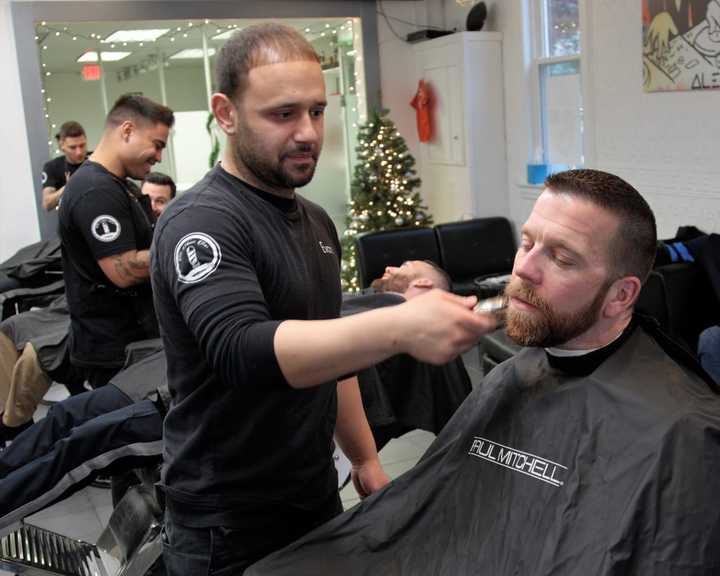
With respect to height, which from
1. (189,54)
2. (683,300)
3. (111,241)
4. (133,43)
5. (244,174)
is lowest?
Result: (683,300)

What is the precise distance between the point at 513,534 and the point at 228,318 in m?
0.75

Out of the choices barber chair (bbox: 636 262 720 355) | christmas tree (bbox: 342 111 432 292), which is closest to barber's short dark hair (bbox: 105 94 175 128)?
barber chair (bbox: 636 262 720 355)

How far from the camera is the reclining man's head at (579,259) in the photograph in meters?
1.55

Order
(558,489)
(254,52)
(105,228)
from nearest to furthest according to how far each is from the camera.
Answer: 1. (254,52)
2. (558,489)
3. (105,228)

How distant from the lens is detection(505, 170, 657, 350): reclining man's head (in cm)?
155

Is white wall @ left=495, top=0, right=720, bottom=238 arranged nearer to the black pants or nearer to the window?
the window

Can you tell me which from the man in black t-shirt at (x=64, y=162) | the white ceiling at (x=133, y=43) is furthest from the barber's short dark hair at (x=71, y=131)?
the white ceiling at (x=133, y=43)

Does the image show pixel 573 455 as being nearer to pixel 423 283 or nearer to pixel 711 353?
pixel 711 353

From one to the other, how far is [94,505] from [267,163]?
9.15ft

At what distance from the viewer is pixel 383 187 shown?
6.71m

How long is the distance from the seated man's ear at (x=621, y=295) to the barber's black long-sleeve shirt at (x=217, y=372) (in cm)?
55

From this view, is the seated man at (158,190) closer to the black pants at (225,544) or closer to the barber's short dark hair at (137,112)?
the barber's short dark hair at (137,112)

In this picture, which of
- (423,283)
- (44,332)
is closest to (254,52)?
(423,283)

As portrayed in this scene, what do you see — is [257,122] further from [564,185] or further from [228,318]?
[564,185]
